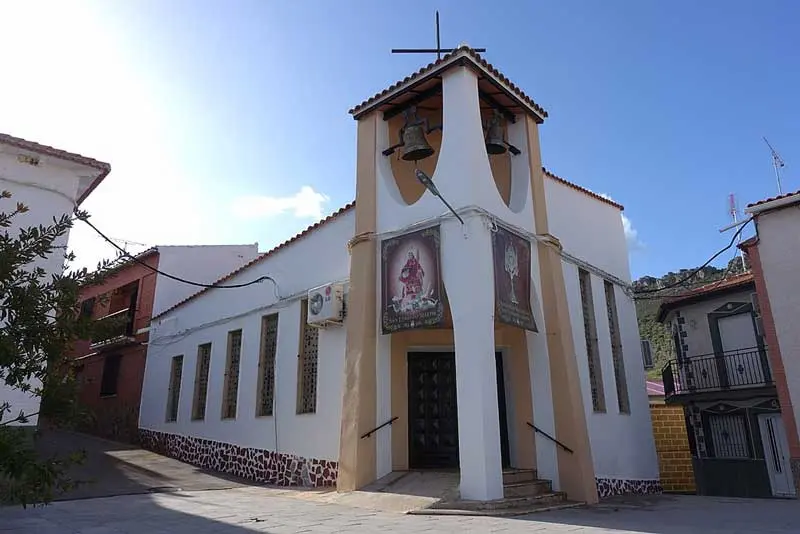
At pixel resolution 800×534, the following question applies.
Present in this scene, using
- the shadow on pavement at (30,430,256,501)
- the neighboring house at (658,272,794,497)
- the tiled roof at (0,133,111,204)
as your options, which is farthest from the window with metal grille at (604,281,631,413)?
the tiled roof at (0,133,111,204)

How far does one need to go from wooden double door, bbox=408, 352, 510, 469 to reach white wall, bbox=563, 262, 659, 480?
211 cm

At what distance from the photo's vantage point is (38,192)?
385 inches

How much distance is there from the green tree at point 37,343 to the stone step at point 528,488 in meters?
5.66

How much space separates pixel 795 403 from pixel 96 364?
64.8 feet

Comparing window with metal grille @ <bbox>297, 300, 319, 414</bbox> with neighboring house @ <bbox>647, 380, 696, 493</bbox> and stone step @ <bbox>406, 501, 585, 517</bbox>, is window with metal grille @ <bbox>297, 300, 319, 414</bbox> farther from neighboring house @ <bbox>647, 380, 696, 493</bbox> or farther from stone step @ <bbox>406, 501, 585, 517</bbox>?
neighboring house @ <bbox>647, 380, 696, 493</bbox>

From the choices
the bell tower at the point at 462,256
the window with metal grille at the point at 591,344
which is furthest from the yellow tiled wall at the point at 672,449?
the bell tower at the point at 462,256

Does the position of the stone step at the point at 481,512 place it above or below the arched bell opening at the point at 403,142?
below

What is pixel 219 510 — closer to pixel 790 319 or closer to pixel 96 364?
pixel 790 319

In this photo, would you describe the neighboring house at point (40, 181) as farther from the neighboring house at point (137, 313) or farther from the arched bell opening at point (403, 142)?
the neighboring house at point (137, 313)

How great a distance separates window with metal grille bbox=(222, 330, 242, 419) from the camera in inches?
513

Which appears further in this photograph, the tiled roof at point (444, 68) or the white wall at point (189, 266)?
the white wall at point (189, 266)

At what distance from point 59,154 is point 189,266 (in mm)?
8596

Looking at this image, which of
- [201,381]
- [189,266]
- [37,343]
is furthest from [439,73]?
[189,266]

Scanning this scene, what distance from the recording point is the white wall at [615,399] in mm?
10711
